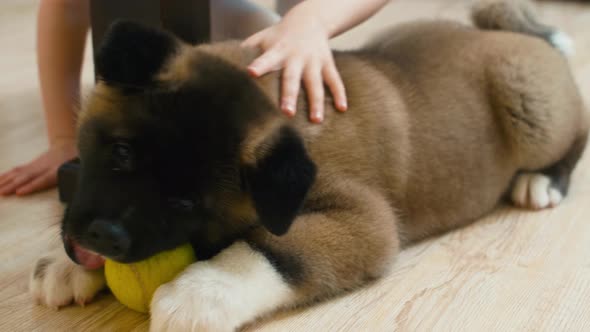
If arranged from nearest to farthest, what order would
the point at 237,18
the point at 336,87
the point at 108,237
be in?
the point at 108,237, the point at 336,87, the point at 237,18

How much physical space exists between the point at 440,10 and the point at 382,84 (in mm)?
3221

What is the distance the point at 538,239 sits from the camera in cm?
163

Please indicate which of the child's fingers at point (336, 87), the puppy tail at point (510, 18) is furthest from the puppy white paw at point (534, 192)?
the child's fingers at point (336, 87)

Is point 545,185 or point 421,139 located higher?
point 421,139

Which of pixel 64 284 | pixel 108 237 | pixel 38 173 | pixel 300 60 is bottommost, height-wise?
pixel 38 173

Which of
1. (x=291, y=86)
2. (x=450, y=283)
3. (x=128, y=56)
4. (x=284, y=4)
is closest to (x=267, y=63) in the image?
(x=291, y=86)

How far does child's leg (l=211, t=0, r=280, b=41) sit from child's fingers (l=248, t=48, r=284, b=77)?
15.1 inches

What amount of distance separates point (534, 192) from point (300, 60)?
79 cm

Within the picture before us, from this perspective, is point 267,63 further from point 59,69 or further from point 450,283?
point 59,69

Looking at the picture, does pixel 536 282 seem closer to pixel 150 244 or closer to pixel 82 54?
pixel 150 244

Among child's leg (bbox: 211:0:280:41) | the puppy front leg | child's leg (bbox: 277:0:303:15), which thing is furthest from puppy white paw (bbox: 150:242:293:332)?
child's leg (bbox: 277:0:303:15)

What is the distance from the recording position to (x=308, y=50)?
1425 mm

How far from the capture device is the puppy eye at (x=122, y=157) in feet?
3.46

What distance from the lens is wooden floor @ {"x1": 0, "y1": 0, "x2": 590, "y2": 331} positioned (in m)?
1.25
